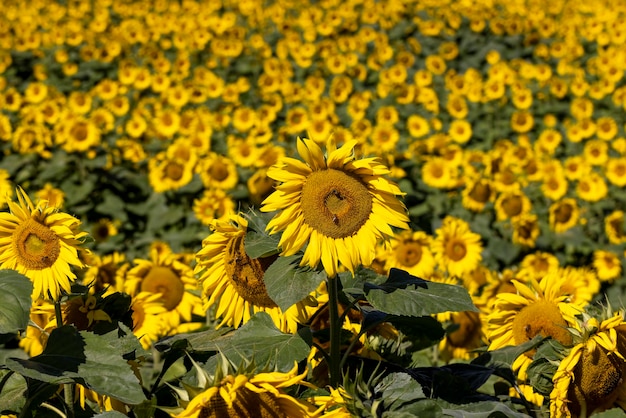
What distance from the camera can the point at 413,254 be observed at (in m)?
4.84

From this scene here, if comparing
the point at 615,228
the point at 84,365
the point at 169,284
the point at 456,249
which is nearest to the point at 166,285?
the point at 169,284

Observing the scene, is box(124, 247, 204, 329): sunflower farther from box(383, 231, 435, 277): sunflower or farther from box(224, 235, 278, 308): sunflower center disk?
box(383, 231, 435, 277): sunflower

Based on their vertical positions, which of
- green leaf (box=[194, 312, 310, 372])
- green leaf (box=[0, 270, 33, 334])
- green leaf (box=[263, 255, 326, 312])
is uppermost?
green leaf (box=[0, 270, 33, 334])

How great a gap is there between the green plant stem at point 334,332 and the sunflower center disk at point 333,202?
130 millimetres

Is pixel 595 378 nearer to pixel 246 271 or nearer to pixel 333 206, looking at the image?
pixel 333 206

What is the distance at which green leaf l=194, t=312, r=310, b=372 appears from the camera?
6.21 feet

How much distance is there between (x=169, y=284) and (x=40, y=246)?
4.53ft

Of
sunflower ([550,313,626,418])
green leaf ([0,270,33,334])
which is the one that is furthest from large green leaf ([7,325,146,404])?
sunflower ([550,313,626,418])

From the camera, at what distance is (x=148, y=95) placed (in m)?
10.0

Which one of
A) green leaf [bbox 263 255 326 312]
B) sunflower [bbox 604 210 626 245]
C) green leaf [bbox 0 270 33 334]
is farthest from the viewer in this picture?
sunflower [bbox 604 210 626 245]

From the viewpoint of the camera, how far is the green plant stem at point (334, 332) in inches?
78.2

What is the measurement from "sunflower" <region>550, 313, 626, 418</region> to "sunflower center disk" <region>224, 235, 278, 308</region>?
810 mm

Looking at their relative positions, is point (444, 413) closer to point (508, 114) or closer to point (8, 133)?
point (8, 133)

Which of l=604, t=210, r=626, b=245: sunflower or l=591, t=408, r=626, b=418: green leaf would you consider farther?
l=604, t=210, r=626, b=245: sunflower
